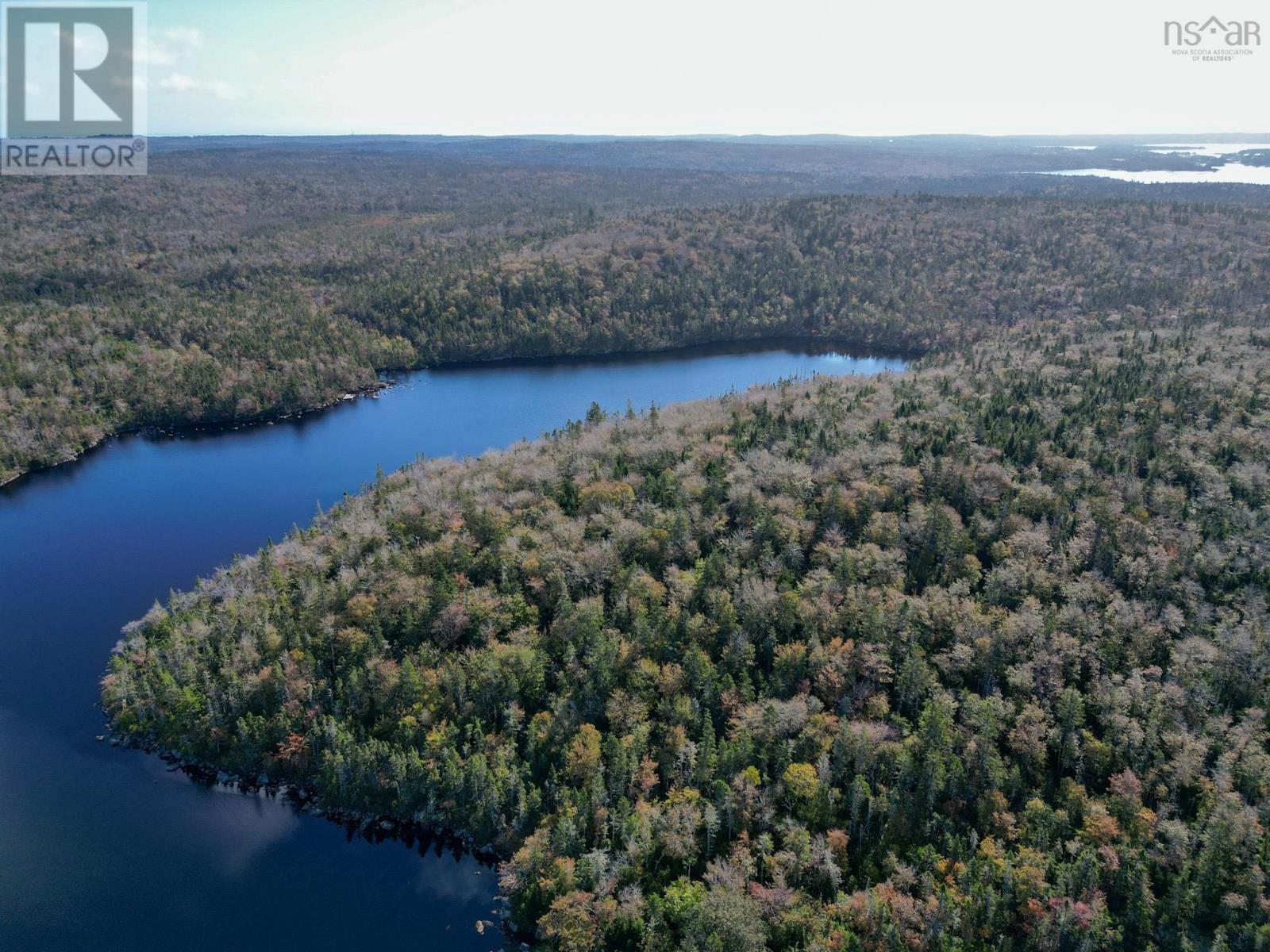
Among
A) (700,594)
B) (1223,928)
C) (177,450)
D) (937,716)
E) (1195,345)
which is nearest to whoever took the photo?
(1223,928)

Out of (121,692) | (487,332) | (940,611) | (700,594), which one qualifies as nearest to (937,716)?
(940,611)

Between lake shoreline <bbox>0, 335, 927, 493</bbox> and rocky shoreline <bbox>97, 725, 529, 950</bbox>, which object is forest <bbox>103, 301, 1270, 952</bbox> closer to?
rocky shoreline <bbox>97, 725, 529, 950</bbox>

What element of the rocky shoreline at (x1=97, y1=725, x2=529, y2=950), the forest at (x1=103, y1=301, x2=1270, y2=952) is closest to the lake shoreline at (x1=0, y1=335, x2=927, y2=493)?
the forest at (x1=103, y1=301, x2=1270, y2=952)

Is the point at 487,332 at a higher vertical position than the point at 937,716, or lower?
higher

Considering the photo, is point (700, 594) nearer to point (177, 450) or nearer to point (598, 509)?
point (598, 509)

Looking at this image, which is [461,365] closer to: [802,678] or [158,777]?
[158,777]

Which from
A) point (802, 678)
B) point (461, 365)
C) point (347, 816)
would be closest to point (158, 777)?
Result: point (347, 816)

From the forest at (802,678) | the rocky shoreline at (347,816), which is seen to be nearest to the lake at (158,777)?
the rocky shoreline at (347,816)
